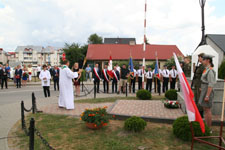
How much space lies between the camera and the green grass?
4332mm

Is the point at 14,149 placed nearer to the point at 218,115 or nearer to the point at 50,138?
the point at 50,138

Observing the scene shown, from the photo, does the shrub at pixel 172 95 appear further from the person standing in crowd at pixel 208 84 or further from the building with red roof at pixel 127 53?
the building with red roof at pixel 127 53

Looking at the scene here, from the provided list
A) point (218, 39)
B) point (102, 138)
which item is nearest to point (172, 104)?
point (102, 138)

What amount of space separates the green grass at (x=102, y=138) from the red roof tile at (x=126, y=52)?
96.8ft

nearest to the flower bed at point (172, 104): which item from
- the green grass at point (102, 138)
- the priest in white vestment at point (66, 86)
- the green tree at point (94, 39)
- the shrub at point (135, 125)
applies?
the green grass at point (102, 138)

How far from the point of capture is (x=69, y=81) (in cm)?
792

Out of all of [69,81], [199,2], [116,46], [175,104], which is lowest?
[175,104]

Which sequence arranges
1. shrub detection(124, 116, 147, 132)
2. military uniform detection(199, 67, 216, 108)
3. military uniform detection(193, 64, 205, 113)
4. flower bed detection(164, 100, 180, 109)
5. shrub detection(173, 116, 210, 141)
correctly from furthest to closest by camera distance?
flower bed detection(164, 100, 180, 109) → military uniform detection(193, 64, 205, 113) → shrub detection(124, 116, 147, 132) → military uniform detection(199, 67, 216, 108) → shrub detection(173, 116, 210, 141)

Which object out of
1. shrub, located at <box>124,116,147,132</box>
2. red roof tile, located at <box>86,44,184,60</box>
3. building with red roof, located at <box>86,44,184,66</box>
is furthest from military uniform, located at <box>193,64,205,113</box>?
red roof tile, located at <box>86,44,184,60</box>

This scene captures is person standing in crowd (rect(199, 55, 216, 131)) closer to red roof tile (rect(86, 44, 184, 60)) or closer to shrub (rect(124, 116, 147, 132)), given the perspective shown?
shrub (rect(124, 116, 147, 132))

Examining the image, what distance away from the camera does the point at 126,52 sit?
120ft

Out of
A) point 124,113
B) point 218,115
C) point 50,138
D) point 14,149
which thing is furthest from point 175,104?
point 14,149

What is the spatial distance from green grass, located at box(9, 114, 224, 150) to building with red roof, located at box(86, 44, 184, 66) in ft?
96.6

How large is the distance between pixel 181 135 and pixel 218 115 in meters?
2.48
